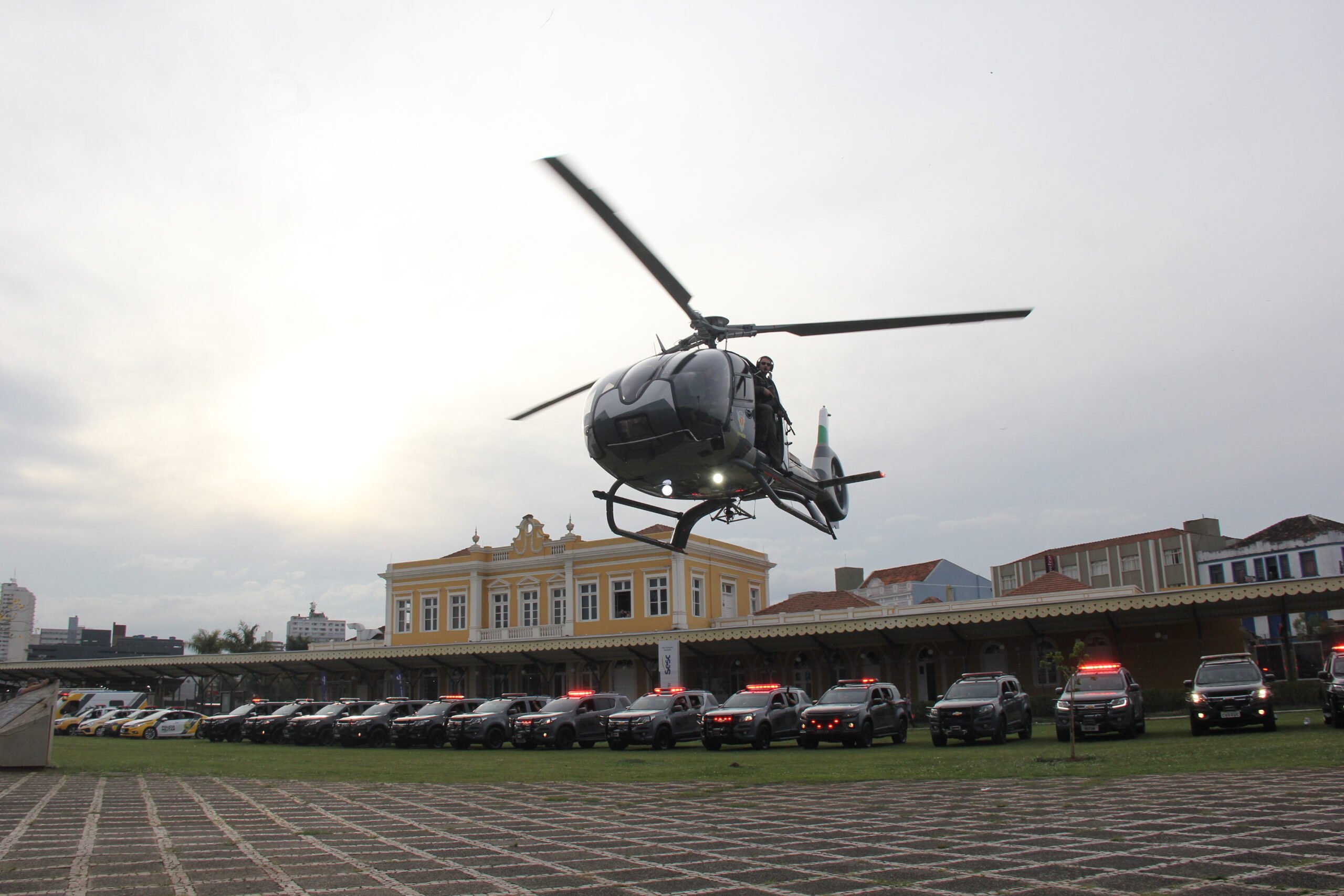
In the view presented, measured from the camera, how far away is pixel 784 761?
16859mm

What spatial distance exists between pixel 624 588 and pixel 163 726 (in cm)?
2158

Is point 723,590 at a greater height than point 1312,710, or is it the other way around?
point 723,590

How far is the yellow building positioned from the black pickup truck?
27.0m

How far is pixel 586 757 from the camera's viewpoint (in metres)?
19.7

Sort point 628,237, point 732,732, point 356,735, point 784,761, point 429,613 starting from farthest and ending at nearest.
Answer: point 429,613 < point 356,735 < point 732,732 < point 784,761 < point 628,237

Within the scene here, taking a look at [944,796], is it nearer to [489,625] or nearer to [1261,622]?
[489,625]

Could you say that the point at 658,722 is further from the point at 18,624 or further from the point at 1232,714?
the point at 18,624

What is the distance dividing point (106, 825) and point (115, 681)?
57.2m

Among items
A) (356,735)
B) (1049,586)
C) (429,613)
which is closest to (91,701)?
(429,613)

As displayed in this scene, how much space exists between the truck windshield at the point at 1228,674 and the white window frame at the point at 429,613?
1660 inches

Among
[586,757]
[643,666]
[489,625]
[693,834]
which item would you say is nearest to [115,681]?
[489,625]

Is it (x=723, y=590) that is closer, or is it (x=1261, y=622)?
(x=723, y=590)

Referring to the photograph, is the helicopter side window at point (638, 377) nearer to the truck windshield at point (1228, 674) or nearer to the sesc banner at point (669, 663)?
the truck windshield at point (1228, 674)

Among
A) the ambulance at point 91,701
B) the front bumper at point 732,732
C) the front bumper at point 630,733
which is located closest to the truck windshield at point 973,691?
the front bumper at point 732,732
